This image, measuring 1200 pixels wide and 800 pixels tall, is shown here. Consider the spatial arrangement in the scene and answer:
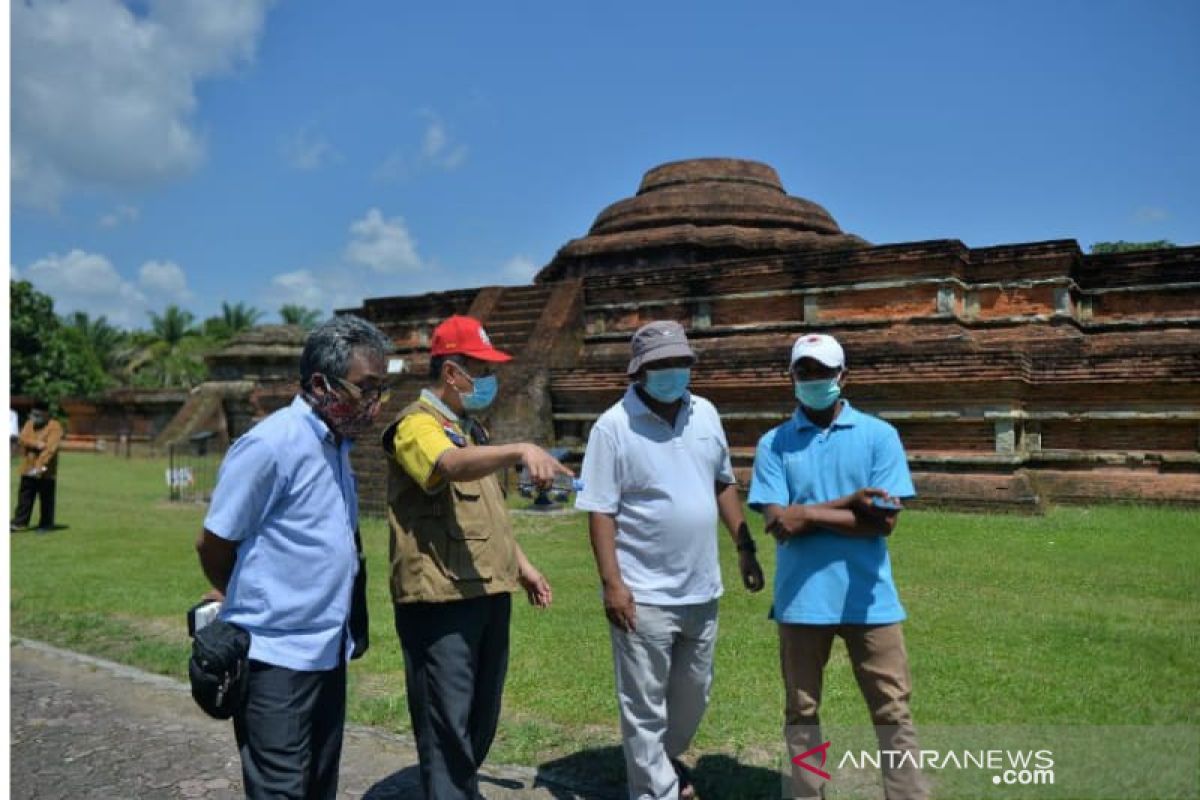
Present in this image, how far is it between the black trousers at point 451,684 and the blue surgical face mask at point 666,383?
96 centimetres

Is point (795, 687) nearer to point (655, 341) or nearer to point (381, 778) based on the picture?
point (655, 341)

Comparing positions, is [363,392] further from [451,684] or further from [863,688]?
[863,688]

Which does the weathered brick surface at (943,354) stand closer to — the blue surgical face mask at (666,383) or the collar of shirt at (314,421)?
the blue surgical face mask at (666,383)

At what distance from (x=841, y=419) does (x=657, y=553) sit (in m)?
0.81

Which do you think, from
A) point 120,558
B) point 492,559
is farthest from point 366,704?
point 120,558

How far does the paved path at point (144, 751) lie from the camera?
3.95 meters

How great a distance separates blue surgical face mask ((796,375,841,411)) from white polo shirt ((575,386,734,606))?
1.48 feet

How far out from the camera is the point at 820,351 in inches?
130

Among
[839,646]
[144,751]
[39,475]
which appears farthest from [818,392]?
[39,475]

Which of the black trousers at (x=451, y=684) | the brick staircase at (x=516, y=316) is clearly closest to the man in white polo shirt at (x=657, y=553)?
the black trousers at (x=451, y=684)

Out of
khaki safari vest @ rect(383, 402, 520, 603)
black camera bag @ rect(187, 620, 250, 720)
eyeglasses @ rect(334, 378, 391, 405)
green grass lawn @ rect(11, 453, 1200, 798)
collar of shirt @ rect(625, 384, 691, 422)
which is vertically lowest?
green grass lawn @ rect(11, 453, 1200, 798)

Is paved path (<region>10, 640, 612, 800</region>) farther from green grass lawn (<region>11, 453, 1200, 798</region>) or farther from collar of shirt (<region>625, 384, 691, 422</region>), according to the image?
collar of shirt (<region>625, 384, 691, 422</region>)

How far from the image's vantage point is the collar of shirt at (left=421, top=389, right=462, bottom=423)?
3.44 m

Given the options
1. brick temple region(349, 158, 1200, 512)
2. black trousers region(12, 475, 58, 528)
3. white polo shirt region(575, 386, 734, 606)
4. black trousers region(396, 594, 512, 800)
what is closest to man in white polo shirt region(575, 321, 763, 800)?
white polo shirt region(575, 386, 734, 606)
